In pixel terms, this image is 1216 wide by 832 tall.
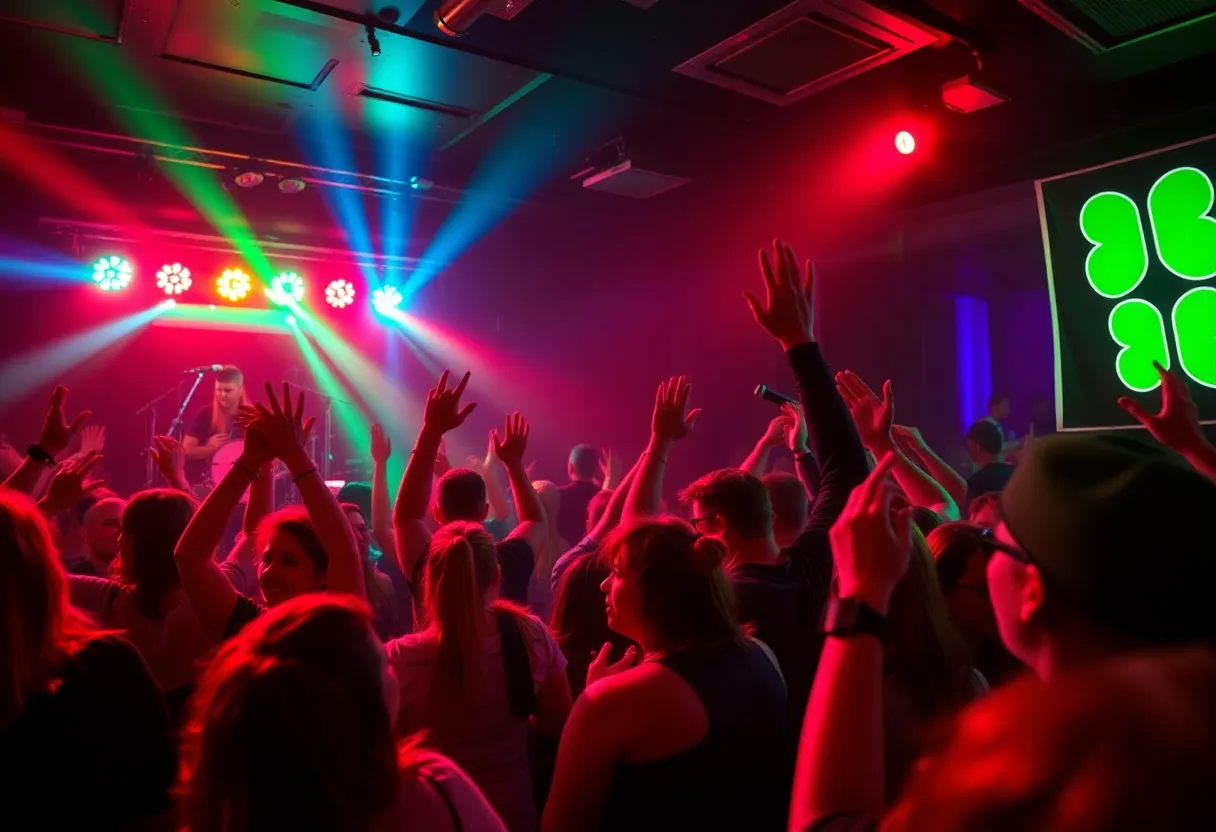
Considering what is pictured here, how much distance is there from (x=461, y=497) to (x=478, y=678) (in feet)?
3.28

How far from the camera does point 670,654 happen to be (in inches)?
66.4

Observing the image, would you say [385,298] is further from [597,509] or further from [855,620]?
[855,620]

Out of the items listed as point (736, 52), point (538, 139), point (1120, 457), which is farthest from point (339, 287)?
point (1120, 457)

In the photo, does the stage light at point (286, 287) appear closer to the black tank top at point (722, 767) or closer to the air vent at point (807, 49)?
the air vent at point (807, 49)

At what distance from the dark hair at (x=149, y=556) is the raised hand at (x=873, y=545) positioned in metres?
1.93

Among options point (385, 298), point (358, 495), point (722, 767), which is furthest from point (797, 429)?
point (385, 298)

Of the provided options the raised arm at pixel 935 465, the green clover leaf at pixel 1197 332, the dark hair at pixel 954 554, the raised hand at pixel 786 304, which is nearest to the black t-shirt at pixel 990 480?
the raised arm at pixel 935 465

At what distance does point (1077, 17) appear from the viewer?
382 centimetres

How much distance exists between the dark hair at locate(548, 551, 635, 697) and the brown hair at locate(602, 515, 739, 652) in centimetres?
86

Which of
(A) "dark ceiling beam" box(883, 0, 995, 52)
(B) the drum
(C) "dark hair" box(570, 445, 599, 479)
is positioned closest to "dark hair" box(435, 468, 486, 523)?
(C) "dark hair" box(570, 445, 599, 479)

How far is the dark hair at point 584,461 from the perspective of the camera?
4914mm

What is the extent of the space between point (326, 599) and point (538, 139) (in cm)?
552

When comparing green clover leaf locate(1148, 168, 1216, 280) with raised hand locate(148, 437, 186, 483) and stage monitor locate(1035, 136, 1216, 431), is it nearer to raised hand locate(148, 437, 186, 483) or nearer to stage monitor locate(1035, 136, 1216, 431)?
stage monitor locate(1035, 136, 1216, 431)

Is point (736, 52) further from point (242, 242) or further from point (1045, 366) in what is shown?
point (1045, 366)
